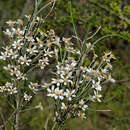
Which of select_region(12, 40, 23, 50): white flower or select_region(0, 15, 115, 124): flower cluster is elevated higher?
select_region(12, 40, 23, 50): white flower

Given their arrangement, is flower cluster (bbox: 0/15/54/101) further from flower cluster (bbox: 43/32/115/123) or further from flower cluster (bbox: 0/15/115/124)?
flower cluster (bbox: 43/32/115/123)

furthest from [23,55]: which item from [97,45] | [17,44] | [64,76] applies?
[97,45]

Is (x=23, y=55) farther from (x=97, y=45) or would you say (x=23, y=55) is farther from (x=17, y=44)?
(x=97, y=45)

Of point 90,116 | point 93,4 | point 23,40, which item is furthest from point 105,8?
point 90,116

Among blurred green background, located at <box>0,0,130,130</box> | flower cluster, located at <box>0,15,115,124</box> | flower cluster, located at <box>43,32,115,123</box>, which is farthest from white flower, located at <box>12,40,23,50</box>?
blurred green background, located at <box>0,0,130,130</box>

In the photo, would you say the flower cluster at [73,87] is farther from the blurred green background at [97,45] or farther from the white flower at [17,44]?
the blurred green background at [97,45]

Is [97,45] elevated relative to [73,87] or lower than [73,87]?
elevated

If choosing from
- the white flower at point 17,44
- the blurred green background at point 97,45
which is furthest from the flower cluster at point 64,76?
the blurred green background at point 97,45

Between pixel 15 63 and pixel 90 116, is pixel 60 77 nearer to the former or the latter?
pixel 15 63
